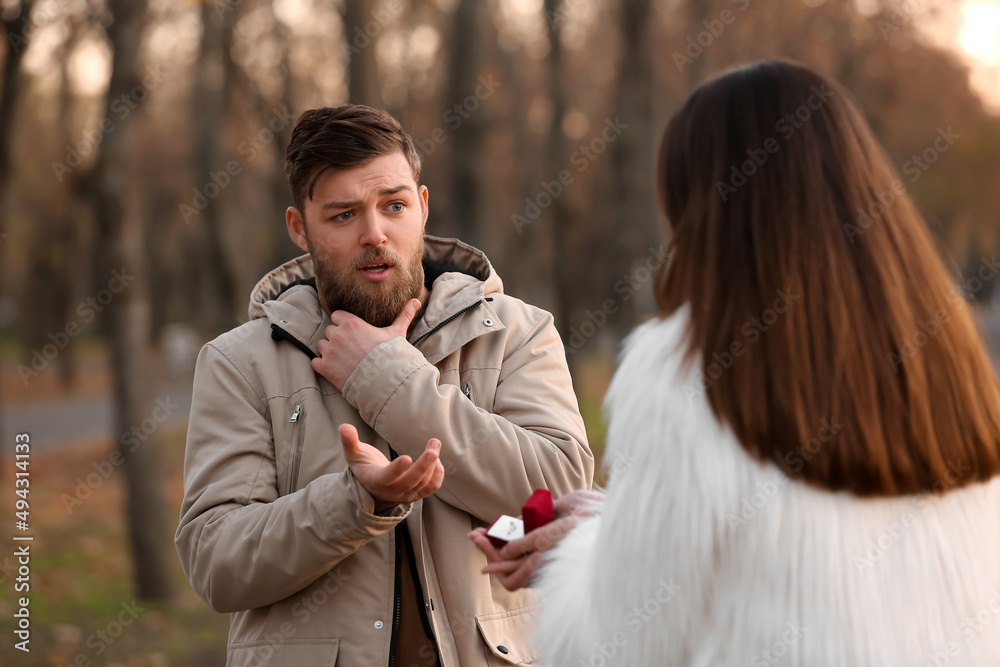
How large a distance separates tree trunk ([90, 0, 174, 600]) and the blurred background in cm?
2

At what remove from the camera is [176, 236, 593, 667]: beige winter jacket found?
2533mm

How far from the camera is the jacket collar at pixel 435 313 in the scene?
2.87 metres

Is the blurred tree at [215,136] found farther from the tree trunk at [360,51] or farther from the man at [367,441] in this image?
the man at [367,441]

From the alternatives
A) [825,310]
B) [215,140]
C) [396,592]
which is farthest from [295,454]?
[215,140]

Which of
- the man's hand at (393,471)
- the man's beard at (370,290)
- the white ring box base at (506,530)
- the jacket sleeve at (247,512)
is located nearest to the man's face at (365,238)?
the man's beard at (370,290)

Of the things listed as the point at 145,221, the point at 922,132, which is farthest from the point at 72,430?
the point at 922,132

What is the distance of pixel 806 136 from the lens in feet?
6.04

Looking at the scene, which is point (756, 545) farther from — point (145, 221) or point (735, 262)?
point (145, 221)

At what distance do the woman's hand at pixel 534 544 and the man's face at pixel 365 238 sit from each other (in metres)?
0.89

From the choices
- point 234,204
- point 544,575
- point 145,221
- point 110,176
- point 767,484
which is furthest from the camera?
point 145,221

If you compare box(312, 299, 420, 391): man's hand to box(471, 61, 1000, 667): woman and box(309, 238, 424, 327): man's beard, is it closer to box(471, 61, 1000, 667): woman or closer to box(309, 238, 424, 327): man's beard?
box(309, 238, 424, 327): man's beard

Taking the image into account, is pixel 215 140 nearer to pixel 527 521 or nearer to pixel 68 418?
pixel 527 521

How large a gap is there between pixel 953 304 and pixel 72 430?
78.9 feet

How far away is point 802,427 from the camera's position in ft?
5.72
